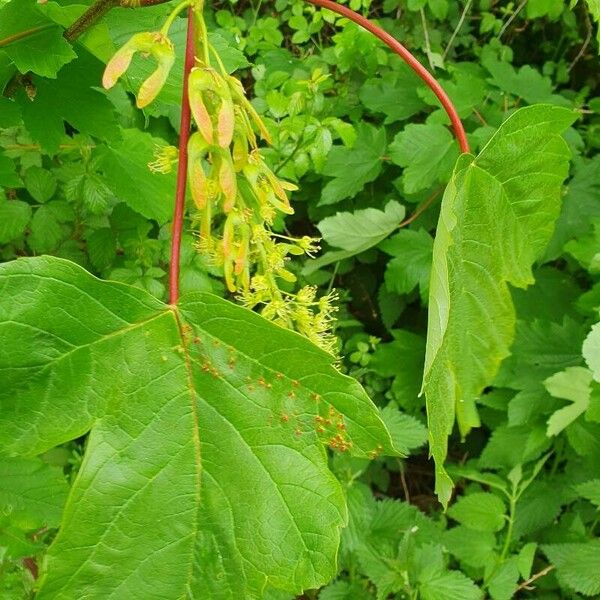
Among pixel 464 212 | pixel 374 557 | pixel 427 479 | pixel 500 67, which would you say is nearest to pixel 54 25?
pixel 464 212

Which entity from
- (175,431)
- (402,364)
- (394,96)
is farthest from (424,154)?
(175,431)

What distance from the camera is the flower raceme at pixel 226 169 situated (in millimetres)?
520

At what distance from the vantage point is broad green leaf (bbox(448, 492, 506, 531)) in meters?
1.59

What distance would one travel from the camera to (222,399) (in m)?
0.53

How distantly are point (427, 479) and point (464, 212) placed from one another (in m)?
1.69

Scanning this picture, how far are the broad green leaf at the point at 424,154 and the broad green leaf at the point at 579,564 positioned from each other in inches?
31.8

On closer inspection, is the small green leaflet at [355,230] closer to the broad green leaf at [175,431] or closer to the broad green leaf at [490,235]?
the broad green leaf at [490,235]

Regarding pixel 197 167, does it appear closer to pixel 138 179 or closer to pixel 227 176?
pixel 227 176

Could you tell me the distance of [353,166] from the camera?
→ 1848mm

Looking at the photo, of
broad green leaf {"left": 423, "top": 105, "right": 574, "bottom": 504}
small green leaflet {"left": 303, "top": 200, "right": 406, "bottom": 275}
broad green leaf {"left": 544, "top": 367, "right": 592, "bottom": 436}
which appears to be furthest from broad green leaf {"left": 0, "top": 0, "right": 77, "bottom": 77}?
broad green leaf {"left": 544, "top": 367, "right": 592, "bottom": 436}

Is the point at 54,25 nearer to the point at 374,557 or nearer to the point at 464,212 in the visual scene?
the point at 464,212

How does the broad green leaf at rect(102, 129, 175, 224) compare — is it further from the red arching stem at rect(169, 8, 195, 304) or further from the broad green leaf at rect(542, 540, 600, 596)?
the broad green leaf at rect(542, 540, 600, 596)

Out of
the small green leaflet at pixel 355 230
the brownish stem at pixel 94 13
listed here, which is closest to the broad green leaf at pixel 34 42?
the brownish stem at pixel 94 13

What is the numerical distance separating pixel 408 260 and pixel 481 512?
583 millimetres
